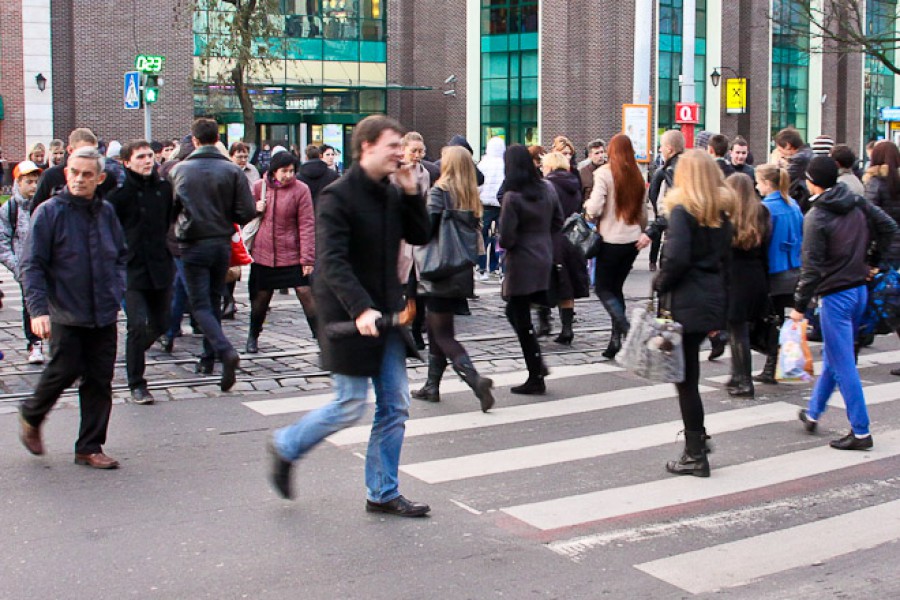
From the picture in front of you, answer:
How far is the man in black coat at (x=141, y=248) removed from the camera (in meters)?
8.17

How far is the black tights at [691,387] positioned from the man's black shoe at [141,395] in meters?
3.82

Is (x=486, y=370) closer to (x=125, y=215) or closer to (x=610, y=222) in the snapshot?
(x=610, y=222)

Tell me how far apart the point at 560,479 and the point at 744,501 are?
0.99m

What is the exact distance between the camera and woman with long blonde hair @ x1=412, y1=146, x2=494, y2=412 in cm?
798

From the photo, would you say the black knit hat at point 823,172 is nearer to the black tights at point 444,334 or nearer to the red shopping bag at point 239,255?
the black tights at point 444,334

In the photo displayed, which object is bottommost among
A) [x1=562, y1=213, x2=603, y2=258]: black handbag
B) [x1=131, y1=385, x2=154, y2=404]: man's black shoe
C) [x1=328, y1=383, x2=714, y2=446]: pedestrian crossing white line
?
[x1=328, y1=383, x2=714, y2=446]: pedestrian crossing white line

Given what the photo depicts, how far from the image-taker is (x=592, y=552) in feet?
16.8

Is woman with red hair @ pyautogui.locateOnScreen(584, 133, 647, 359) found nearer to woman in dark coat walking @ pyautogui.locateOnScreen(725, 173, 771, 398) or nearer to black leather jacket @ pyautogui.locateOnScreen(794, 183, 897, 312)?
woman in dark coat walking @ pyautogui.locateOnScreen(725, 173, 771, 398)

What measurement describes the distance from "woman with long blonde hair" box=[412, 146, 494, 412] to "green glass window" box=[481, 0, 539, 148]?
127ft

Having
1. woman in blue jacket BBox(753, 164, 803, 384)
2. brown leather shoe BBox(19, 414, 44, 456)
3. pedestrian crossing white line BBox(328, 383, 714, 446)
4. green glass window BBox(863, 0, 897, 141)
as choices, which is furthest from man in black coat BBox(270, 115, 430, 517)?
green glass window BBox(863, 0, 897, 141)

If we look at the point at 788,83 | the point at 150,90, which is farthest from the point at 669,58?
the point at 150,90

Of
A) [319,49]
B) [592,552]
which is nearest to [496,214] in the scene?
[592,552]

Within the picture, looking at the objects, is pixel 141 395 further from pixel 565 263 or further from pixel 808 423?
pixel 808 423

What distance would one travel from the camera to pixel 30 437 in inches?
259
